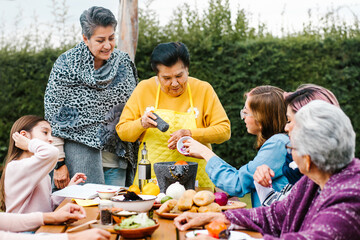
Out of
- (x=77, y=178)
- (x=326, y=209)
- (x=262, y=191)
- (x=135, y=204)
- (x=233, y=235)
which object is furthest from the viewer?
(x=77, y=178)

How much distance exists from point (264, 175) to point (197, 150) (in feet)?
2.15

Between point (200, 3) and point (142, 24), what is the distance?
40.7 inches

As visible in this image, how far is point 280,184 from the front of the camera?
274 centimetres

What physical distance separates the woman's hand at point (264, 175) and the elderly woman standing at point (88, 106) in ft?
4.96

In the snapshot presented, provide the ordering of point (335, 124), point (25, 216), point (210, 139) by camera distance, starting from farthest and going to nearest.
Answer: point (210, 139)
point (25, 216)
point (335, 124)

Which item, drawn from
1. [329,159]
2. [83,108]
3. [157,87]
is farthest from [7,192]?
[329,159]

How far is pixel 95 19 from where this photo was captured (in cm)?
356

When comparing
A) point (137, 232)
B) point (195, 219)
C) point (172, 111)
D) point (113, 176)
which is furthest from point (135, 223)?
point (113, 176)

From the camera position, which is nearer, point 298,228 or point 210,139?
point 298,228

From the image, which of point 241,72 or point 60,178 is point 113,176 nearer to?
point 60,178

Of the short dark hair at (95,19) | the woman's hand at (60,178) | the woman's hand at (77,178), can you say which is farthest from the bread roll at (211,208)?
→ the short dark hair at (95,19)

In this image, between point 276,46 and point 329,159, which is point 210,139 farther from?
point 276,46

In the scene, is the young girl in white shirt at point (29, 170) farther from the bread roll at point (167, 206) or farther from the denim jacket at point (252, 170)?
the denim jacket at point (252, 170)

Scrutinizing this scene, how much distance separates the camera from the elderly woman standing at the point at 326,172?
1.58 metres
